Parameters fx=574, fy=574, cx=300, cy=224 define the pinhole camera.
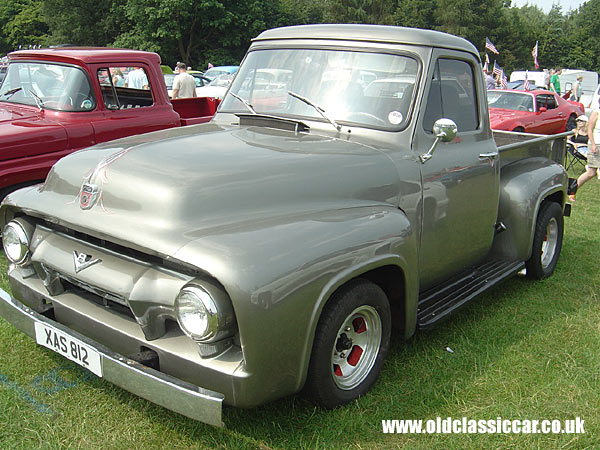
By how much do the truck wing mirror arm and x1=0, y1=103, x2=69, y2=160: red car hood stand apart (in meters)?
3.88

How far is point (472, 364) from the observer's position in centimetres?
364

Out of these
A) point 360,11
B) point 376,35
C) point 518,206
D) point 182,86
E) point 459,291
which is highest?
point 360,11

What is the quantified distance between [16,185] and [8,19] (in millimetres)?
65101

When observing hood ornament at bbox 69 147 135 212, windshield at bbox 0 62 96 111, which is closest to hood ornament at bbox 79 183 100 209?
hood ornament at bbox 69 147 135 212

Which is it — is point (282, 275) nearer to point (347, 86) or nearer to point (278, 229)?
point (278, 229)

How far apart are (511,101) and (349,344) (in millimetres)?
12611

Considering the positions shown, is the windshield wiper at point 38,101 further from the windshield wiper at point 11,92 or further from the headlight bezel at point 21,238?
the headlight bezel at point 21,238

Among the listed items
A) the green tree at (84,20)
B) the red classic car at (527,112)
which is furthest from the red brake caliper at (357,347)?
the green tree at (84,20)

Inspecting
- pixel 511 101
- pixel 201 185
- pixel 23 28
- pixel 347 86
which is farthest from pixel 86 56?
pixel 23 28

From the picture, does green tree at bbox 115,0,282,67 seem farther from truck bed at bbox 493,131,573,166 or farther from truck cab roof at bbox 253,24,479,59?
truck cab roof at bbox 253,24,479,59

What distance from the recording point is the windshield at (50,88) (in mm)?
6141

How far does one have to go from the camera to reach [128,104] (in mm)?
6832

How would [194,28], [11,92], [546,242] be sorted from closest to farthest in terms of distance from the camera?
[546,242] < [11,92] < [194,28]

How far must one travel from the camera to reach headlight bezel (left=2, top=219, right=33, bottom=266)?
10.4ft
